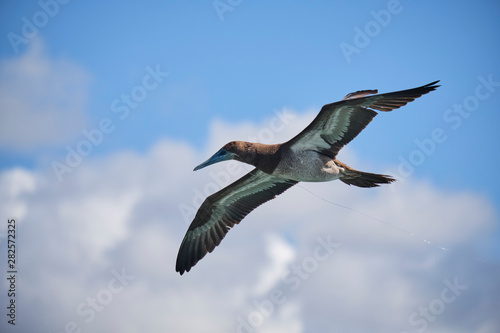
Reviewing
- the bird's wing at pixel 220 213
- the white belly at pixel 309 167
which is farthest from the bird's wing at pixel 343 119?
the bird's wing at pixel 220 213

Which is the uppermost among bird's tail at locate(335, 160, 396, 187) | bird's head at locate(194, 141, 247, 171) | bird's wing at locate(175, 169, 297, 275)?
bird's head at locate(194, 141, 247, 171)

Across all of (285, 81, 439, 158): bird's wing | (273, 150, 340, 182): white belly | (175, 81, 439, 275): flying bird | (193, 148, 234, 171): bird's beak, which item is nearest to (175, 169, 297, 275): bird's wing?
(175, 81, 439, 275): flying bird

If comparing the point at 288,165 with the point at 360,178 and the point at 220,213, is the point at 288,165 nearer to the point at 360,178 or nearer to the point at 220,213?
the point at 360,178

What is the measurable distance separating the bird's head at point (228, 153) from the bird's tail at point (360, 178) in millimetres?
1816

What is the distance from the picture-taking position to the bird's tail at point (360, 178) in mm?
A: 10375

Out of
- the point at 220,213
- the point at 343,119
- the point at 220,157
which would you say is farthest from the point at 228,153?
the point at 343,119

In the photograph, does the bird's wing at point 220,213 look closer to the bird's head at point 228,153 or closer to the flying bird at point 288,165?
the flying bird at point 288,165

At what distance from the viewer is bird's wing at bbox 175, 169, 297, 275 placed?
1223 cm

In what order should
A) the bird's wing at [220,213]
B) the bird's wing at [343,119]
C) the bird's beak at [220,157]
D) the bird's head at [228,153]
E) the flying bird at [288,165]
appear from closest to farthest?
A: the bird's wing at [343,119] → the flying bird at [288,165] → the bird's head at [228,153] → the bird's beak at [220,157] → the bird's wing at [220,213]

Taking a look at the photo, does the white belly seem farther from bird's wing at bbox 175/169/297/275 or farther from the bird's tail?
bird's wing at bbox 175/169/297/275

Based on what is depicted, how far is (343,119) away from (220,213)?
3941 mm

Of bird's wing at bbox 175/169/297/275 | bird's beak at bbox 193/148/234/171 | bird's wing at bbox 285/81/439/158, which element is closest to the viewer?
bird's wing at bbox 285/81/439/158

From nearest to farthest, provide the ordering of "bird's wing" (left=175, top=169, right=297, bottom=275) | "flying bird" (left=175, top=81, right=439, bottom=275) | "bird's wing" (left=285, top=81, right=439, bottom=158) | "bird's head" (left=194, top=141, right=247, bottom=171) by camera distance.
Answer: "bird's wing" (left=285, top=81, right=439, bottom=158), "flying bird" (left=175, top=81, right=439, bottom=275), "bird's head" (left=194, top=141, right=247, bottom=171), "bird's wing" (left=175, top=169, right=297, bottom=275)

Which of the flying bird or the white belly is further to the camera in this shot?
the white belly
